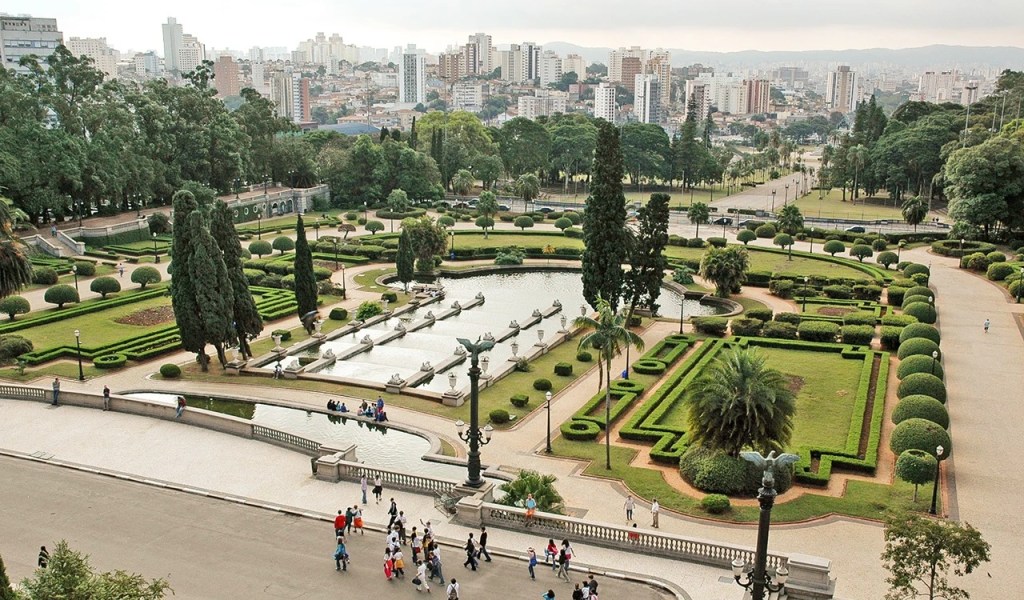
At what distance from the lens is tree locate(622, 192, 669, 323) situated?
5447 centimetres

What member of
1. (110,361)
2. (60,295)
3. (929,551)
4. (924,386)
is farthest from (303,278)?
(929,551)

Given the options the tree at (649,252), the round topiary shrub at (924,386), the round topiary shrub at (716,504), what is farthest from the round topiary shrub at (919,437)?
the tree at (649,252)

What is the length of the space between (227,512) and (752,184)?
132 m

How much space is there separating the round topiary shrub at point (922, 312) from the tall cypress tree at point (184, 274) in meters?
39.6

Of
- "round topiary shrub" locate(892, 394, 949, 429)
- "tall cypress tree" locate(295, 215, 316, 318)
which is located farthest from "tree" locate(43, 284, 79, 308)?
"round topiary shrub" locate(892, 394, 949, 429)

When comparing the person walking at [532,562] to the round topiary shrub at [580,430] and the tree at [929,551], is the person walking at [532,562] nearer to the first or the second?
the tree at [929,551]

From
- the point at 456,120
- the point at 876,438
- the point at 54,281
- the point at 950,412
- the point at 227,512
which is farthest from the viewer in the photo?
the point at 456,120

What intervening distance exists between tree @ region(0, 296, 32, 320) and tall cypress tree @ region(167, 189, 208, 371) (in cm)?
1660

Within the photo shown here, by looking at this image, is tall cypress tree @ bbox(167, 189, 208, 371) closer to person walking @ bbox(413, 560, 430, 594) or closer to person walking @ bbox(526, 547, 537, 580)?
person walking @ bbox(413, 560, 430, 594)

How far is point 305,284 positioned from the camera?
5538 centimetres

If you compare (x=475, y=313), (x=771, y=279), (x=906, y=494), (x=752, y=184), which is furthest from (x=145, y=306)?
(x=752, y=184)

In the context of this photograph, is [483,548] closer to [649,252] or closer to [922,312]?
[649,252]

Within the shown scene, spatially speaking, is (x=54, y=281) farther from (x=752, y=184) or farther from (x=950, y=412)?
(x=752, y=184)

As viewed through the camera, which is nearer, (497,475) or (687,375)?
(497,475)
